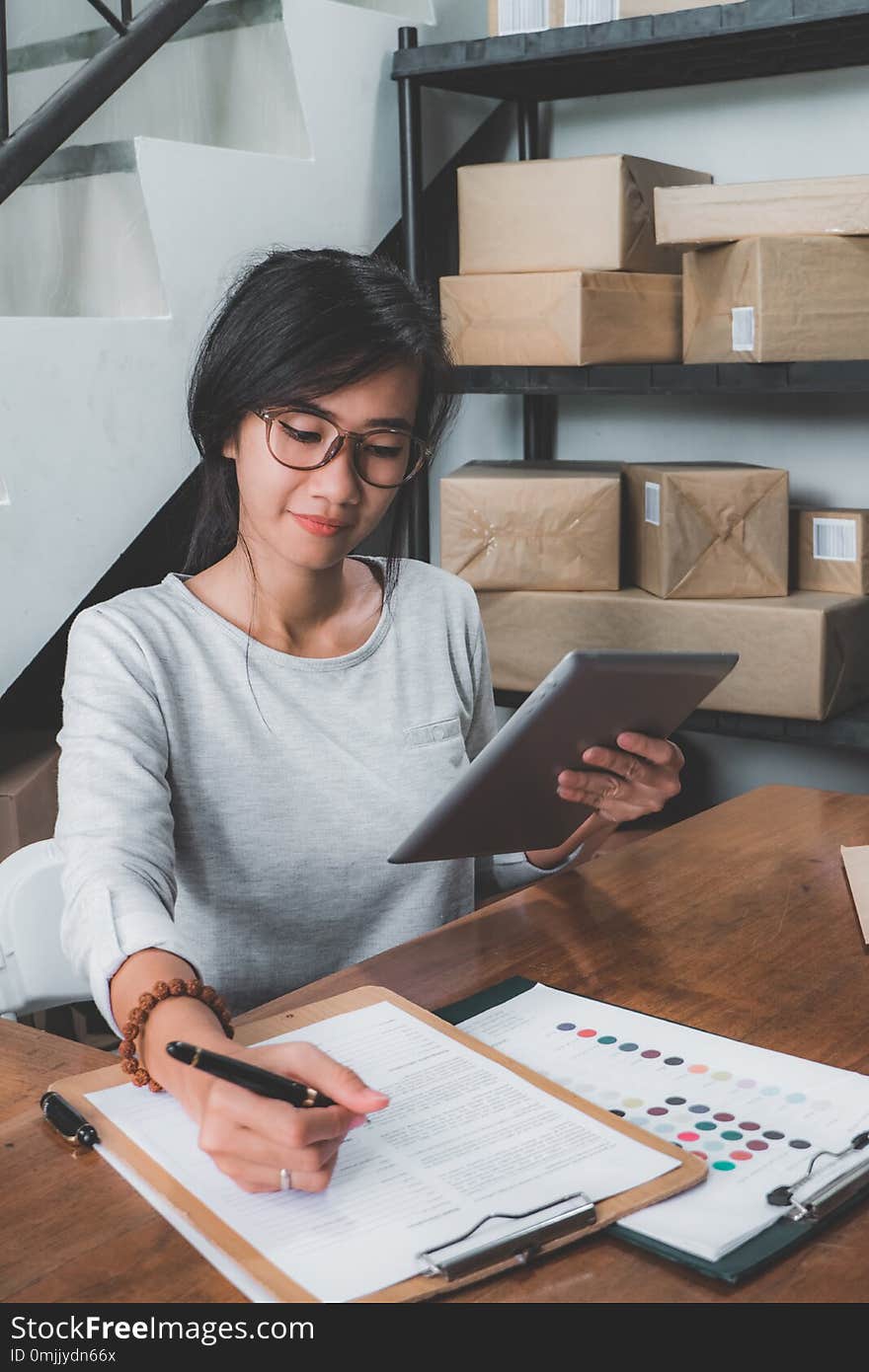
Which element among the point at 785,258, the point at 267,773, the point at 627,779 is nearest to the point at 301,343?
the point at 267,773

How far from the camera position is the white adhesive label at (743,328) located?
2.06m

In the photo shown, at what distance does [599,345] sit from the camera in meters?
2.25

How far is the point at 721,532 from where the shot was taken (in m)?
2.20

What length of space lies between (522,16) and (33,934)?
1.86 metres

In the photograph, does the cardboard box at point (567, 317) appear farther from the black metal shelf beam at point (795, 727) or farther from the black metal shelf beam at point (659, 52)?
the black metal shelf beam at point (795, 727)

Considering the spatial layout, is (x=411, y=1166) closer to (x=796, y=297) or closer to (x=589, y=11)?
(x=796, y=297)

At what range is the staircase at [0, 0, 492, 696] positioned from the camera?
1.97m

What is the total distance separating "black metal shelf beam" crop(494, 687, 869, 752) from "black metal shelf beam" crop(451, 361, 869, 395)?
51 centimetres

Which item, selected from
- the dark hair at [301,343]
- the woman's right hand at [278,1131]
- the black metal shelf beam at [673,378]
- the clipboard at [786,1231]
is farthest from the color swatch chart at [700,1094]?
the black metal shelf beam at [673,378]

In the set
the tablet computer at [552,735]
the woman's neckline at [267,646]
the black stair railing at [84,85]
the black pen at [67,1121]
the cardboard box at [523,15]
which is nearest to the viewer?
the black pen at [67,1121]

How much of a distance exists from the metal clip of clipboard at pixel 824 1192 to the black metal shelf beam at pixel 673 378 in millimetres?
1350

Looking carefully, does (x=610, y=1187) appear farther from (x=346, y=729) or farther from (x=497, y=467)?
(x=497, y=467)

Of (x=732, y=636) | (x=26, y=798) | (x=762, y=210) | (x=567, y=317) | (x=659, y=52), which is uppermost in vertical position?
(x=659, y=52)

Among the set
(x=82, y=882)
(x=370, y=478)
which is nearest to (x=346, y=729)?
(x=370, y=478)
